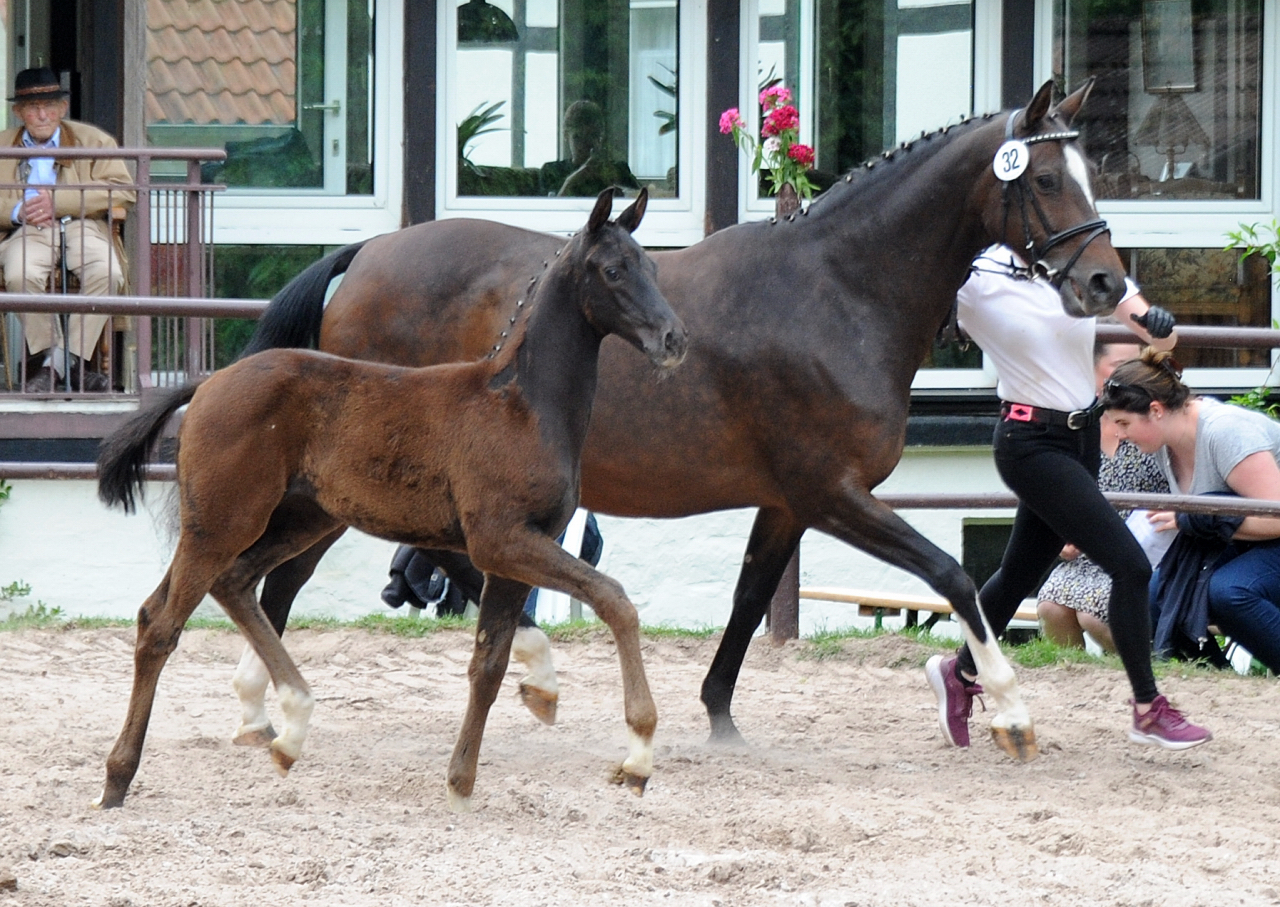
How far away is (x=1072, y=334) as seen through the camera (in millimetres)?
5031

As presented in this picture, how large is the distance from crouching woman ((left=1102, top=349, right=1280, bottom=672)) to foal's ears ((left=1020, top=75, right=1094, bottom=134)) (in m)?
1.59

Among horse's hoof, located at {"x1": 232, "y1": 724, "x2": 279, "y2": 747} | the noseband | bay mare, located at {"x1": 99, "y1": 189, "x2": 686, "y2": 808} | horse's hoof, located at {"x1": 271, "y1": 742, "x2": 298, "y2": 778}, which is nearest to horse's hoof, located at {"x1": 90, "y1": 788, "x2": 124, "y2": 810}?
bay mare, located at {"x1": 99, "y1": 189, "x2": 686, "y2": 808}

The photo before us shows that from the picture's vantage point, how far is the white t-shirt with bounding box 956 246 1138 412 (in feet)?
16.4

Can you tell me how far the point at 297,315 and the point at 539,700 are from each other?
4.98ft

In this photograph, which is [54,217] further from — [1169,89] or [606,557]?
[1169,89]

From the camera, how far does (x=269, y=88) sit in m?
9.75

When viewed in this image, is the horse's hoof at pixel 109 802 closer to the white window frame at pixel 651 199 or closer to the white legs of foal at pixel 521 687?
the white legs of foal at pixel 521 687

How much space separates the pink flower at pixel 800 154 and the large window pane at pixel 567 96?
187 centimetres

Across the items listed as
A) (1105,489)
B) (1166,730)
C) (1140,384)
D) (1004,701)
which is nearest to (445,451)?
(1004,701)

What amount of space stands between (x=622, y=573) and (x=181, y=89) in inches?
148

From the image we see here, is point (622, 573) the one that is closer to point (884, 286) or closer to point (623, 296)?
point (884, 286)

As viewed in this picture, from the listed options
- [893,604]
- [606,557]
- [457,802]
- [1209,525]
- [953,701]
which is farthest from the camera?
[606,557]

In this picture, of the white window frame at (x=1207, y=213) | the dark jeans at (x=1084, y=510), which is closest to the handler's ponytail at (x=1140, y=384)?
the dark jeans at (x=1084, y=510)

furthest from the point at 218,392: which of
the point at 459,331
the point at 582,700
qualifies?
the point at 582,700
